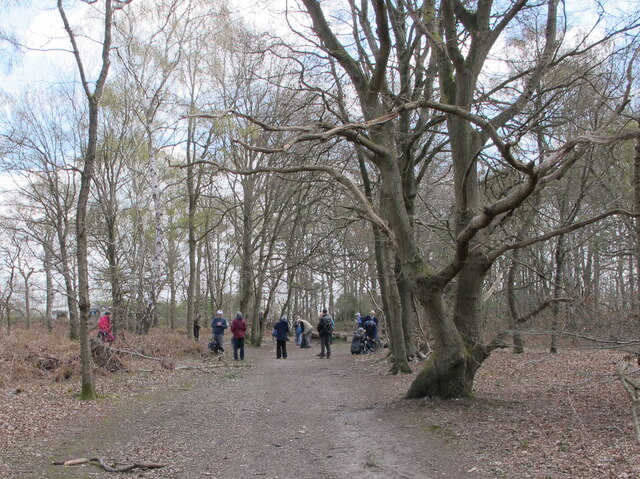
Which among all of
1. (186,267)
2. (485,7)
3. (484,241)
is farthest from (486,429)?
(186,267)

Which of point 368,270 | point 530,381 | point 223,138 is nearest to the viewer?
point 530,381

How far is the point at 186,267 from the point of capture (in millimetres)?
49812

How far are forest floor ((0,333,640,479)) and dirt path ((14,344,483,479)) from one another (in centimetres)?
2

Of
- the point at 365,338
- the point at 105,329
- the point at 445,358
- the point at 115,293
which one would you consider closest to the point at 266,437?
the point at 445,358

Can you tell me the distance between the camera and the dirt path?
5.74m

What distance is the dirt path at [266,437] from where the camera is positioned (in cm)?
574

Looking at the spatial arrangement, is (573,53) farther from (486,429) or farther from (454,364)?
(486,429)

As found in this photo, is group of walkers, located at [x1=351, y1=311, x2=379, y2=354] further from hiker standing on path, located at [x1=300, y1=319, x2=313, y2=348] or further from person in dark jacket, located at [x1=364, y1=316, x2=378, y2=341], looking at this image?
hiker standing on path, located at [x1=300, y1=319, x2=313, y2=348]

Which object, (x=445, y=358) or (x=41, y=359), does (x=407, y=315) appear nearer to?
(x=445, y=358)

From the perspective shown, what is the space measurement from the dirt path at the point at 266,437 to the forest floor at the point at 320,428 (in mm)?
22

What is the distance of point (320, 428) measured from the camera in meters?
7.85

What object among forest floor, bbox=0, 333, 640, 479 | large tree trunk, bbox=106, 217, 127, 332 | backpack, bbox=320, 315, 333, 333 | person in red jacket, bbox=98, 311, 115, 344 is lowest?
forest floor, bbox=0, 333, 640, 479

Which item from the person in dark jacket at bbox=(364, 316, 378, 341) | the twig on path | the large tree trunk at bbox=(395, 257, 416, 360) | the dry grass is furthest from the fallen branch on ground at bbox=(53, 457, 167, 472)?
the person in dark jacket at bbox=(364, 316, 378, 341)

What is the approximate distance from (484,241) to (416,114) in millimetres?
7092
